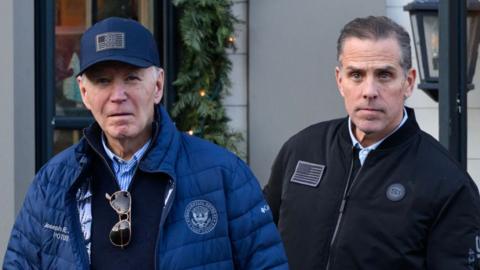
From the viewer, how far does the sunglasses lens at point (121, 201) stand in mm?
3164

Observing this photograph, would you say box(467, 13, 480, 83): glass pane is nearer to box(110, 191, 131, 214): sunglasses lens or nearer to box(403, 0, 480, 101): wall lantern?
box(403, 0, 480, 101): wall lantern

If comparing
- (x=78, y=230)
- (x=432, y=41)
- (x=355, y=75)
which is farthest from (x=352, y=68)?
(x=432, y=41)

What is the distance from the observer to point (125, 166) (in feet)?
10.8

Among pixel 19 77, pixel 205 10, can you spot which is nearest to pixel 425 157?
pixel 19 77

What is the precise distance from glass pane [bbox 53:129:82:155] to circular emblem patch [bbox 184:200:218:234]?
11.3 ft

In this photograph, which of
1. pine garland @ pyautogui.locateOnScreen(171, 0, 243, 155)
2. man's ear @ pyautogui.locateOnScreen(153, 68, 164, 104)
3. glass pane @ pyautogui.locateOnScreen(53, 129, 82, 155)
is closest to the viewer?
man's ear @ pyautogui.locateOnScreen(153, 68, 164, 104)

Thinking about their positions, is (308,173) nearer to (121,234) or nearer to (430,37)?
(121,234)

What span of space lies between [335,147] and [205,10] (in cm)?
302

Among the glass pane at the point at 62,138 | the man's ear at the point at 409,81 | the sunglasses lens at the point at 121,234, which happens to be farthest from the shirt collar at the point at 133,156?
the glass pane at the point at 62,138

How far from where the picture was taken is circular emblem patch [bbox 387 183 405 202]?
3.68m

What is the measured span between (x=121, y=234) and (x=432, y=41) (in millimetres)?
3423

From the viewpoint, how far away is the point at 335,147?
393cm

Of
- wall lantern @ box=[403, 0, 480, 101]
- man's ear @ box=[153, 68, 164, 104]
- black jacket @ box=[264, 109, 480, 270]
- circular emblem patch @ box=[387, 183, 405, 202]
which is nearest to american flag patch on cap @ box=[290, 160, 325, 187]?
black jacket @ box=[264, 109, 480, 270]

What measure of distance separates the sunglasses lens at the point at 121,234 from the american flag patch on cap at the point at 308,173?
3.03ft
